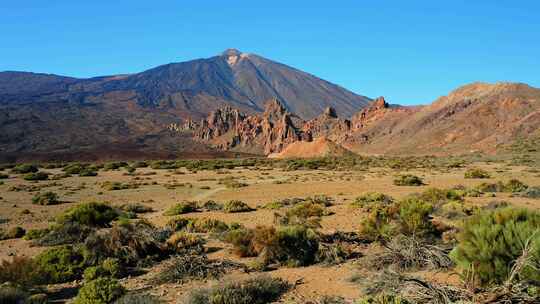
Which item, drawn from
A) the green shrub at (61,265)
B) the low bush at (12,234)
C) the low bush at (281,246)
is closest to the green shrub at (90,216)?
the low bush at (12,234)

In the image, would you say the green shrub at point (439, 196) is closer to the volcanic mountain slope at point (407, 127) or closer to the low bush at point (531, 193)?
the low bush at point (531, 193)

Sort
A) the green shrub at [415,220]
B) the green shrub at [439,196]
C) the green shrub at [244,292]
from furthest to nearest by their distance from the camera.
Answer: the green shrub at [439,196], the green shrub at [415,220], the green shrub at [244,292]

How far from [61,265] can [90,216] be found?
5855mm

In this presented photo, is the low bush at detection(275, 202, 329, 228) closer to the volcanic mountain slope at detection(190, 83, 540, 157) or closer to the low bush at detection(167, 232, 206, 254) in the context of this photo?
the low bush at detection(167, 232, 206, 254)

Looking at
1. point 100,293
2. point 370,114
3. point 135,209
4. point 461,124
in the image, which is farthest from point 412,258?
point 370,114

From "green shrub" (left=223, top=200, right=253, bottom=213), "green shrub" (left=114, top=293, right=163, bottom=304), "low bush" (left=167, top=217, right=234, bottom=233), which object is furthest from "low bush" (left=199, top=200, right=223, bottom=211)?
"green shrub" (left=114, top=293, right=163, bottom=304)

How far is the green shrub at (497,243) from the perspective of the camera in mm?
6180

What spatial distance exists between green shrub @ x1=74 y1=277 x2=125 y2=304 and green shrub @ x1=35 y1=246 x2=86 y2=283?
77.1 inches

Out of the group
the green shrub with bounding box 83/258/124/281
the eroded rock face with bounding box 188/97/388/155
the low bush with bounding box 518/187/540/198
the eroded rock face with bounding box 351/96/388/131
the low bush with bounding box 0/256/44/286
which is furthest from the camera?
the eroded rock face with bounding box 351/96/388/131

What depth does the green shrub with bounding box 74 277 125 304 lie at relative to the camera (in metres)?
6.95

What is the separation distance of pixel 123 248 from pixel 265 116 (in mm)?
138913

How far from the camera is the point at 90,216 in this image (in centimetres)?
1475

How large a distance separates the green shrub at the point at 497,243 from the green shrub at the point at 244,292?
2.90 meters

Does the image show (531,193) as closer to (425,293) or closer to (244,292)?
(244,292)
